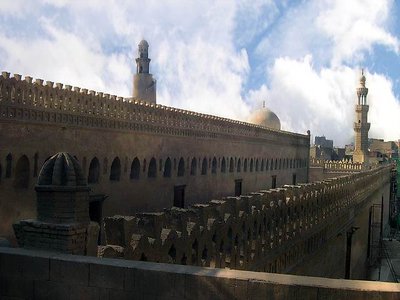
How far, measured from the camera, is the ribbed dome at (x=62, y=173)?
175 inches

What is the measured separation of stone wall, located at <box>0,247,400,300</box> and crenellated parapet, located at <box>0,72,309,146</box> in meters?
8.20

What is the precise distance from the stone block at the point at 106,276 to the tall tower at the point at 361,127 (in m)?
50.6

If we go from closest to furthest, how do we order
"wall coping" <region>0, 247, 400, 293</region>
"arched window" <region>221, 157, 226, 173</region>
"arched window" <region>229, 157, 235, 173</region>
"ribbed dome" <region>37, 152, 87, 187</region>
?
"wall coping" <region>0, 247, 400, 293</region> < "ribbed dome" <region>37, 152, 87, 187</region> < "arched window" <region>221, 157, 226, 173</region> < "arched window" <region>229, 157, 235, 173</region>

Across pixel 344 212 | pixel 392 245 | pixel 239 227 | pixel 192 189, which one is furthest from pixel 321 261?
pixel 392 245

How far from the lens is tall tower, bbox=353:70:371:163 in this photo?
52.2 meters

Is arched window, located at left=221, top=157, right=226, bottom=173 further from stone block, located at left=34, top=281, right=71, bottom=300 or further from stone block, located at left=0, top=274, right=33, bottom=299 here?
stone block, located at left=34, top=281, right=71, bottom=300

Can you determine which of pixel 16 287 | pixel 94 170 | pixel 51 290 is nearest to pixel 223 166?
pixel 94 170

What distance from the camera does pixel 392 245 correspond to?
94.3 ft

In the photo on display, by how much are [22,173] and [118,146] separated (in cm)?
384

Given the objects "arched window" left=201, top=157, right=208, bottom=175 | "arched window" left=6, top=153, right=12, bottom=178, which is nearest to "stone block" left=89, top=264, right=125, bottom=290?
"arched window" left=6, top=153, right=12, bottom=178

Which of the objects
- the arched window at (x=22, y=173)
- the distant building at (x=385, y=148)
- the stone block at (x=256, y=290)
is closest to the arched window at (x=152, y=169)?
the arched window at (x=22, y=173)

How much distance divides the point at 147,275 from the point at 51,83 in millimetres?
10253

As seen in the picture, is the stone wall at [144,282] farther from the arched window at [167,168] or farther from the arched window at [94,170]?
the arched window at [167,168]

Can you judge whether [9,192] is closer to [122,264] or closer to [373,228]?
[122,264]
